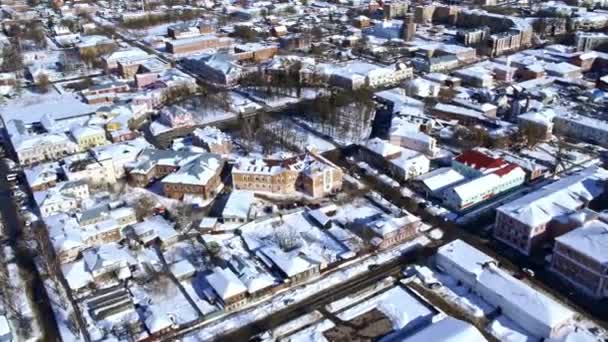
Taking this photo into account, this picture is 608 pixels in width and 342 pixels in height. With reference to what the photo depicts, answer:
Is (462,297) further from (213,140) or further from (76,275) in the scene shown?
(213,140)

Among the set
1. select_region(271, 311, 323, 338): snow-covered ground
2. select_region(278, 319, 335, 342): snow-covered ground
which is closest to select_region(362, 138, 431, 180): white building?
select_region(271, 311, 323, 338): snow-covered ground

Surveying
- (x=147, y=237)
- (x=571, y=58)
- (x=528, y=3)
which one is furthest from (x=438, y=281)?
(x=528, y=3)

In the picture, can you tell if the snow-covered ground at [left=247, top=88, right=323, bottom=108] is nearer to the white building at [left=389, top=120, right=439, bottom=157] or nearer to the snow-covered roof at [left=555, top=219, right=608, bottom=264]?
the white building at [left=389, top=120, right=439, bottom=157]

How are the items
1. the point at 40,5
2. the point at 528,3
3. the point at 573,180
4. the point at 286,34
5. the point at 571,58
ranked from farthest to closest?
the point at 40,5 → the point at 528,3 → the point at 286,34 → the point at 571,58 → the point at 573,180

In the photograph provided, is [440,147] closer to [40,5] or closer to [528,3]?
[528,3]

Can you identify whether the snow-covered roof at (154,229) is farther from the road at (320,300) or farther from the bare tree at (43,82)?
the bare tree at (43,82)

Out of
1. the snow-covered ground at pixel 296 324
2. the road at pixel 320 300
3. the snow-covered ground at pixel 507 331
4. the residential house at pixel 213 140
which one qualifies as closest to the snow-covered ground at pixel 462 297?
the snow-covered ground at pixel 507 331
